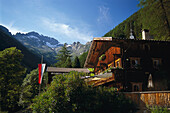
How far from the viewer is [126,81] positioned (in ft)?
45.2

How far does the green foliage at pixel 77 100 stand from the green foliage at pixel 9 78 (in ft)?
37.7

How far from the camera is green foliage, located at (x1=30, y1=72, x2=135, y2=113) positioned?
32.7 ft

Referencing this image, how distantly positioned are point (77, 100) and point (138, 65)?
8366 mm

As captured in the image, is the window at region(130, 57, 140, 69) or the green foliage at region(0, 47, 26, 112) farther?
the green foliage at region(0, 47, 26, 112)

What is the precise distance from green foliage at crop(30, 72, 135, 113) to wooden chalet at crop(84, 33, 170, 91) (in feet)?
9.20

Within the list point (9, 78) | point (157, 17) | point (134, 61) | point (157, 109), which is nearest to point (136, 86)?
point (134, 61)

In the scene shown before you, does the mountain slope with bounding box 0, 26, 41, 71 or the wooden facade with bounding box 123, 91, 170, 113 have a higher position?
the mountain slope with bounding box 0, 26, 41, 71

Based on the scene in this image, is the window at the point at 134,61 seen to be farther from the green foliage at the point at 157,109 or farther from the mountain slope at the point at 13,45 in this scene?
the mountain slope at the point at 13,45

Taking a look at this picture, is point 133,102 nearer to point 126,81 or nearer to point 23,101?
point 126,81

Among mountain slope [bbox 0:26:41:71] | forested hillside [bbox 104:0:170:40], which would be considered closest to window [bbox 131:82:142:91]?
forested hillside [bbox 104:0:170:40]

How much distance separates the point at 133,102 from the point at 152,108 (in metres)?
1.37

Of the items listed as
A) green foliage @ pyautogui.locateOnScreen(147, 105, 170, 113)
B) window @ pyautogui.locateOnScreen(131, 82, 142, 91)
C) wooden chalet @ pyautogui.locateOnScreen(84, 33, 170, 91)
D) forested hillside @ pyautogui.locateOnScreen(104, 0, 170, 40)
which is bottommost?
green foliage @ pyautogui.locateOnScreen(147, 105, 170, 113)

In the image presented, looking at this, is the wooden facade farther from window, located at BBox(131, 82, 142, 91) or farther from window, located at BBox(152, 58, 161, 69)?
window, located at BBox(152, 58, 161, 69)

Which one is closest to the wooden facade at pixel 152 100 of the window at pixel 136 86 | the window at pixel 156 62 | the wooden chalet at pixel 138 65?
the wooden chalet at pixel 138 65
